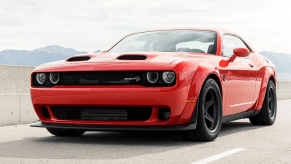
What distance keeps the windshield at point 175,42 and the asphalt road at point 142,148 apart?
1193 millimetres

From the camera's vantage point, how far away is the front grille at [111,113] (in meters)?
5.31

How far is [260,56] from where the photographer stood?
322 inches

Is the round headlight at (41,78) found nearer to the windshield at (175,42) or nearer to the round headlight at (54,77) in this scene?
the round headlight at (54,77)

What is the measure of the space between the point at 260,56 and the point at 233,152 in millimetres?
3540

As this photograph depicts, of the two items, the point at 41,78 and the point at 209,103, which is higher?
the point at 41,78

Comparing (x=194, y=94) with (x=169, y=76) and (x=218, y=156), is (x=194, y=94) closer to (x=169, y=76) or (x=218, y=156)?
(x=169, y=76)

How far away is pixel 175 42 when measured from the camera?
21.2ft

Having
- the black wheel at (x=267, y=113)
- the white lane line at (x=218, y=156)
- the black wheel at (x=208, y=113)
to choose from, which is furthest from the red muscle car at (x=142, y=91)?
the black wheel at (x=267, y=113)

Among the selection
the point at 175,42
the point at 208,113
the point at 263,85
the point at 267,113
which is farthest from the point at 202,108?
the point at 267,113

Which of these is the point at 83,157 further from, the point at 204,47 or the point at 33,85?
the point at 204,47

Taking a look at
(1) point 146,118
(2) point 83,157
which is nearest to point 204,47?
(1) point 146,118

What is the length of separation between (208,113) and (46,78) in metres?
2.04

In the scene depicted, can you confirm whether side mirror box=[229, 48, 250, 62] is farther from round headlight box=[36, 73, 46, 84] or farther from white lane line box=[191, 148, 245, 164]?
round headlight box=[36, 73, 46, 84]

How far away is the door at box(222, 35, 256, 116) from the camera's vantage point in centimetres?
644
